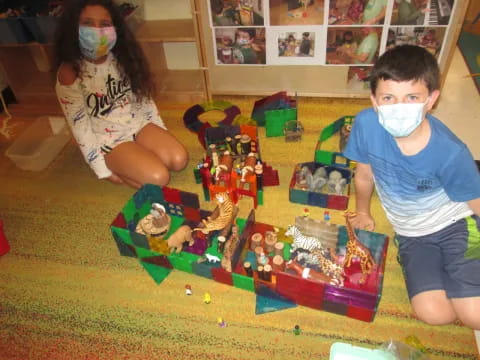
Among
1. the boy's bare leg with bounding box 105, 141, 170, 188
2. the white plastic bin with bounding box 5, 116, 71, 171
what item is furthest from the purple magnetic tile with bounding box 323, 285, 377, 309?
the white plastic bin with bounding box 5, 116, 71, 171

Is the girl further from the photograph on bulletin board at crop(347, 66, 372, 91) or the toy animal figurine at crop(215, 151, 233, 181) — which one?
the photograph on bulletin board at crop(347, 66, 372, 91)

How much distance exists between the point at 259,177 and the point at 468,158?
71 cm

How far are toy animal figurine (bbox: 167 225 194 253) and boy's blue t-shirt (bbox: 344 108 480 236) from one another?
0.58 metres

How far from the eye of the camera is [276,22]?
1968mm

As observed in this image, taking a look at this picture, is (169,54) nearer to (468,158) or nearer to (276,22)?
(276,22)

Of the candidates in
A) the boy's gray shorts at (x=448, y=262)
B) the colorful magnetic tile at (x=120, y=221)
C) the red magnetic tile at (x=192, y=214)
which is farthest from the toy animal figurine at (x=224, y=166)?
the boy's gray shorts at (x=448, y=262)

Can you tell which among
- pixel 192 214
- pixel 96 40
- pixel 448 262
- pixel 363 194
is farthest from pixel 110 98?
pixel 448 262

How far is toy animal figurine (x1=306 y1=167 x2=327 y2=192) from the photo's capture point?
1.60 meters

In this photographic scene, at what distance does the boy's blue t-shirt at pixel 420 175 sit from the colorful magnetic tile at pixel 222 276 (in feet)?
1.73

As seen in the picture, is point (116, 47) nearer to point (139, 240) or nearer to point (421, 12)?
point (139, 240)

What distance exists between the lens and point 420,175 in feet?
3.63

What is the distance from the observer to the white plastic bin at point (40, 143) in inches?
74.9

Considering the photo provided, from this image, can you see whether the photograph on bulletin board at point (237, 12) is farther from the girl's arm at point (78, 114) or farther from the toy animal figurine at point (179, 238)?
the toy animal figurine at point (179, 238)

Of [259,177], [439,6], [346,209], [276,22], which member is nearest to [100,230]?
[259,177]
